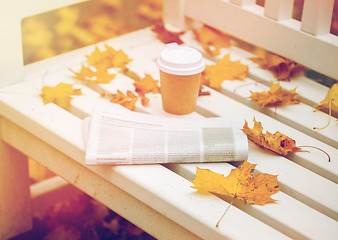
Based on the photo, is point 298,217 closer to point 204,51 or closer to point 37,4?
point 204,51

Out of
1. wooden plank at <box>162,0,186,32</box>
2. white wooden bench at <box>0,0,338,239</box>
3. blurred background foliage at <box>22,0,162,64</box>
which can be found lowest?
blurred background foliage at <box>22,0,162,64</box>

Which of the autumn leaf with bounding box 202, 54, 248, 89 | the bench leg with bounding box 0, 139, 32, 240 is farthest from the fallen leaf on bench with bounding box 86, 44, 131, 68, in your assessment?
the bench leg with bounding box 0, 139, 32, 240

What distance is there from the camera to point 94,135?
110 centimetres

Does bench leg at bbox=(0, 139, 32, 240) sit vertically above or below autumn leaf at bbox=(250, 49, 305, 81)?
below

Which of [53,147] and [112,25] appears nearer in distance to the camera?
[53,147]

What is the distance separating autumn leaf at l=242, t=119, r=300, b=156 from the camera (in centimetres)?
112

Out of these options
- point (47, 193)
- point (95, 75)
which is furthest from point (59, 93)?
point (47, 193)

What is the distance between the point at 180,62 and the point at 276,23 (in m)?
0.45

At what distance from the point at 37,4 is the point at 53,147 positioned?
0.42m

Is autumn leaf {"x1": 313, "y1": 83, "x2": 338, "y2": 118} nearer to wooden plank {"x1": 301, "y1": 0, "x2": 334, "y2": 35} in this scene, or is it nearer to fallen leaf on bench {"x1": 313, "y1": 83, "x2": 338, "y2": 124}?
fallen leaf on bench {"x1": 313, "y1": 83, "x2": 338, "y2": 124}

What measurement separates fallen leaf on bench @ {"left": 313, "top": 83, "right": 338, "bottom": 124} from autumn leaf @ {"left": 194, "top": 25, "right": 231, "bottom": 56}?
45 cm

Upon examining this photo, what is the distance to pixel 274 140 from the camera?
112cm

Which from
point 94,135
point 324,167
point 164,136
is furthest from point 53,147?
point 324,167

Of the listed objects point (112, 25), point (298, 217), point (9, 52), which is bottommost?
point (112, 25)
